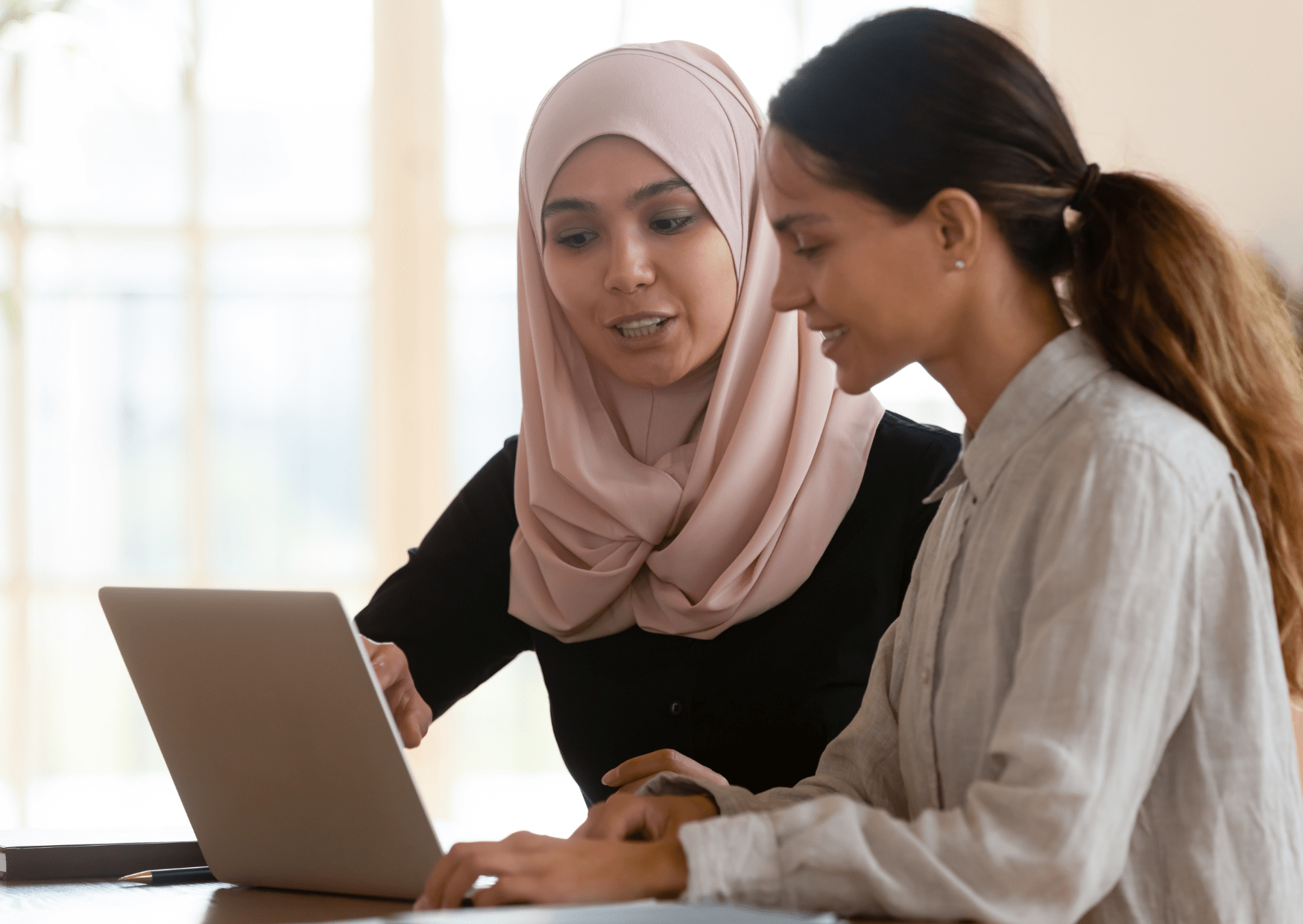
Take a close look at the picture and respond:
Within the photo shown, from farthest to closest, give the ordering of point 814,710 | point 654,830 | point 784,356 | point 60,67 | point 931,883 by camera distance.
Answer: point 60,67
point 784,356
point 814,710
point 654,830
point 931,883

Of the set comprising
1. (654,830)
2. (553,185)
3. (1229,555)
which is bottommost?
(654,830)

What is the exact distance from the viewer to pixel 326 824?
967 millimetres

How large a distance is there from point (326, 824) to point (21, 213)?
8.83 feet

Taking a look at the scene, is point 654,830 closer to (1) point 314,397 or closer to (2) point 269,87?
(1) point 314,397

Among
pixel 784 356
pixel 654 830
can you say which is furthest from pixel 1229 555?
pixel 784 356

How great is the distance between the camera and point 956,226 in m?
0.90

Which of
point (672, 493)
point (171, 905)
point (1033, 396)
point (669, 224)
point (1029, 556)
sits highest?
point (669, 224)

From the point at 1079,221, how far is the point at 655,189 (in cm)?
58

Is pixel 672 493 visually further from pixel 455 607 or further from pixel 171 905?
pixel 171 905

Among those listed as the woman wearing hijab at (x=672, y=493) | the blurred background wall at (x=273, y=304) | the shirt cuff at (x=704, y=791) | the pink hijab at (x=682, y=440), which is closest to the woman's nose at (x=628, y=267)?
the woman wearing hijab at (x=672, y=493)

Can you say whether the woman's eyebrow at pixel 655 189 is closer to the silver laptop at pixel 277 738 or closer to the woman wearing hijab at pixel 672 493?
the woman wearing hijab at pixel 672 493

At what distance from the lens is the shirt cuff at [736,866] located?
0.74 meters

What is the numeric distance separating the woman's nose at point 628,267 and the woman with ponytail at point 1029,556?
0.38 metres

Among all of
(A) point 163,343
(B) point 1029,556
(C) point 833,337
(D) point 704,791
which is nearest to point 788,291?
(C) point 833,337
